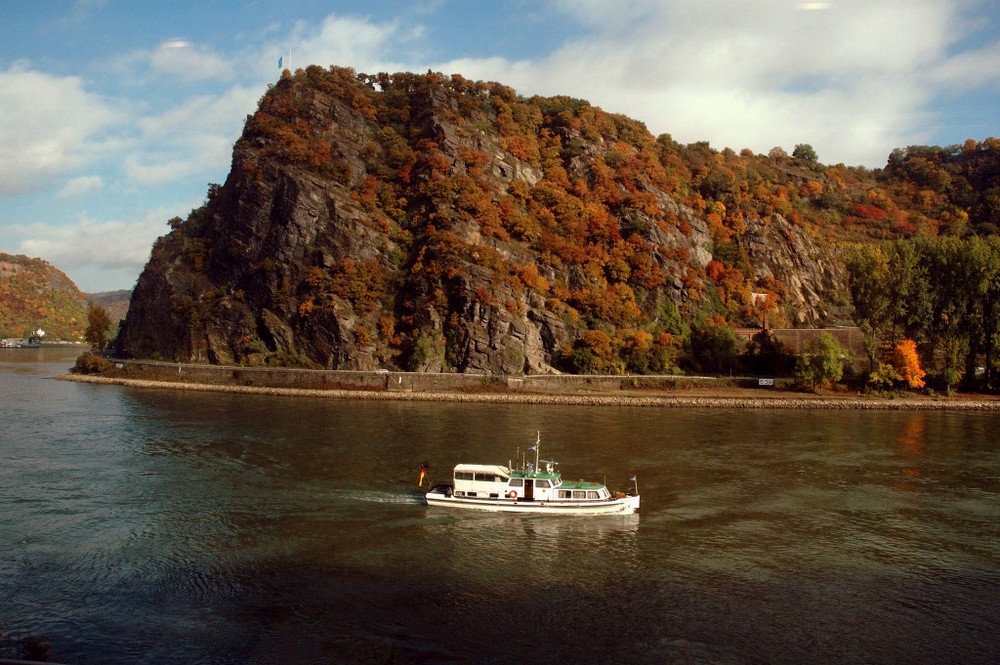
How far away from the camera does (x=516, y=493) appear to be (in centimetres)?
3581

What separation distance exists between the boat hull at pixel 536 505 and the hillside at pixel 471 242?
49717mm

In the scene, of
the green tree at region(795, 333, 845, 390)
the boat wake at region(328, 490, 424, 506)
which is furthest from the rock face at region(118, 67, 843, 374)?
the boat wake at region(328, 490, 424, 506)

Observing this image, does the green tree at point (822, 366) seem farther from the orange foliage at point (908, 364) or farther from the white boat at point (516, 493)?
the white boat at point (516, 493)

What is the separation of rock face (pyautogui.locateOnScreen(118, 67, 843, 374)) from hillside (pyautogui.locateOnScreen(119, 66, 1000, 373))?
33 cm

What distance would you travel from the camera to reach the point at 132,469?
137ft

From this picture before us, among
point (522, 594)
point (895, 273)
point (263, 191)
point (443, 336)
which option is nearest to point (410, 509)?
point (522, 594)

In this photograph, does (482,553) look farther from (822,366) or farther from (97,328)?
(97,328)

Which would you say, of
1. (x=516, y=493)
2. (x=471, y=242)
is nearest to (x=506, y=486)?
(x=516, y=493)

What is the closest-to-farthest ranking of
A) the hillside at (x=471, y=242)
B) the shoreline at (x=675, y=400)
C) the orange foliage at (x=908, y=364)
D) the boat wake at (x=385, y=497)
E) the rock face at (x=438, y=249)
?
the boat wake at (x=385, y=497), the shoreline at (x=675, y=400), the orange foliage at (x=908, y=364), the rock face at (x=438, y=249), the hillside at (x=471, y=242)

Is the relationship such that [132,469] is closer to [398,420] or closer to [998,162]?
[398,420]

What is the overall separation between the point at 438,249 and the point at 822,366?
2043 inches

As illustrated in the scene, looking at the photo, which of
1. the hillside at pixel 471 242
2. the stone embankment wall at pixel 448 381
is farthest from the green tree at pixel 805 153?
the stone embankment wall at pixel 448 381

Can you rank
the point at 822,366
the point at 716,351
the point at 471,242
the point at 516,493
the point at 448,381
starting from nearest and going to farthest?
the point at 516,493 < the point at 822,366 < the point at 448,381 < the point at 716,351 < the point at 471,242

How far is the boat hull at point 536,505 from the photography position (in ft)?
114
